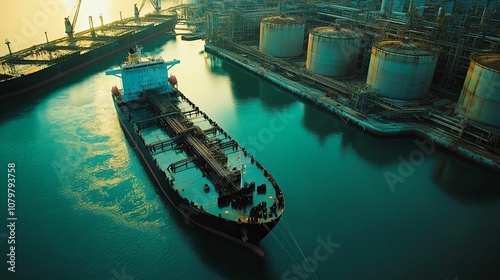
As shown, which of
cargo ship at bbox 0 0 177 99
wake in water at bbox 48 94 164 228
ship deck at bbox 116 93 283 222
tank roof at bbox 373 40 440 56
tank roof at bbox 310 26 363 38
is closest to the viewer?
ship deck at bbox 116 93 283 222

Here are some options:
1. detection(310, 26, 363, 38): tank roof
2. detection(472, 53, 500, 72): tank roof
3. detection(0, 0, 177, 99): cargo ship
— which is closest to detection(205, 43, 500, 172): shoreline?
detection(472, 53, 500, 72): tank roof

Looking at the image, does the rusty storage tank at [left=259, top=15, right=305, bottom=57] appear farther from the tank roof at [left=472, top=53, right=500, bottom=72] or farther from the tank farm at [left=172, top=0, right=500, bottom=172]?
the tank roof at [left=472, top=53, right=500, bottom=72]

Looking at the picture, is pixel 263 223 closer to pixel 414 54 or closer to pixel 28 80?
pixel 414 54

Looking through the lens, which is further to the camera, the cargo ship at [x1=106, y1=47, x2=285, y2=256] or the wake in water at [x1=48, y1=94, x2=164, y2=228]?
the wake in water at [x1=48, y1=94, x2=164, y2=228]

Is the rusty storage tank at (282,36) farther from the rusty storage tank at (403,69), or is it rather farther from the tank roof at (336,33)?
the rusty storage tank at (403,69)

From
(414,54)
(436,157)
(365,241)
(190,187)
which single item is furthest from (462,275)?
(414,54)

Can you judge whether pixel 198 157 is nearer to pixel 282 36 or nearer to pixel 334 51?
pixel 334 51

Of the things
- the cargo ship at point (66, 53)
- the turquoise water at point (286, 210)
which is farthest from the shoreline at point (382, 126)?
the cargo ship at point (66, 53)

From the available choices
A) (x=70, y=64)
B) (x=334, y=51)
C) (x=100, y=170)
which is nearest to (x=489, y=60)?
(x=334, y=51)
